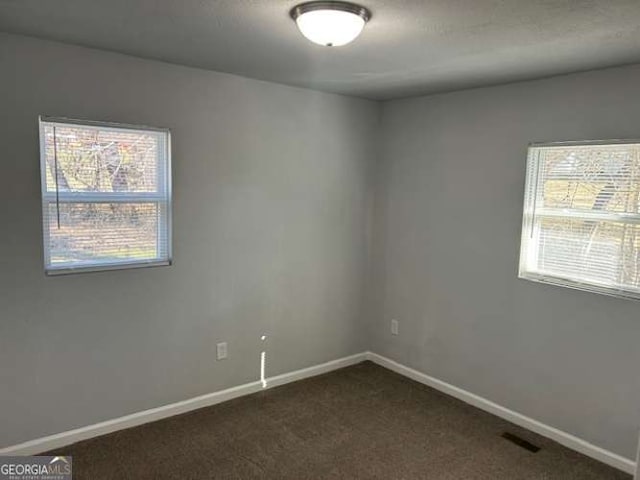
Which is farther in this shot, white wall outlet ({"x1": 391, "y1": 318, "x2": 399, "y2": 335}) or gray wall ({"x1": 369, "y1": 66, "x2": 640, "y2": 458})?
white wall outlet ({"x1": 391, "y1": 318, "x2": 399, "y2": 335})

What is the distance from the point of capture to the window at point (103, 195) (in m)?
2.62

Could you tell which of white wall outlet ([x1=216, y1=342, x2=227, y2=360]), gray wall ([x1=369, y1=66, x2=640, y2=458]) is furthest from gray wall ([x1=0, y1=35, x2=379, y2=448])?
gray wall ([x1=369, y1=66, x2=640, y2=458])

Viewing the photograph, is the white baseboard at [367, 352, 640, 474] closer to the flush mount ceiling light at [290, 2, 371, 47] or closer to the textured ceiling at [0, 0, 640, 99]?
the textured ceiling at [0, 0, 640, 99]

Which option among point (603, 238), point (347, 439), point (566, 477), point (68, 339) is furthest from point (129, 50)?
point (566, 477)

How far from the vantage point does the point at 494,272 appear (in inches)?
131

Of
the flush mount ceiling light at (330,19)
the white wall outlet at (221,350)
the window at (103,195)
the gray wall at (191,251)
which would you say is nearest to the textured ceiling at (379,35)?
the flush mount ceiling light at (330,19)

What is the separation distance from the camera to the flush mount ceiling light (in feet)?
6.07

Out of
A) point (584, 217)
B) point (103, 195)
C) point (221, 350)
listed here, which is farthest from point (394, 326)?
point (103, 195)

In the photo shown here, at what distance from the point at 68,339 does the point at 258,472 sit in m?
1.34

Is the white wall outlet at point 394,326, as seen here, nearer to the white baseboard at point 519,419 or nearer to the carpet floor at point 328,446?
the white baseboard at point 519,419

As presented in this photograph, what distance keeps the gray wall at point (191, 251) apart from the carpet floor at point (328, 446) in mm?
274

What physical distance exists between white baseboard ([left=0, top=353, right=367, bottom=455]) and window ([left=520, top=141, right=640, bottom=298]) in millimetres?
1867

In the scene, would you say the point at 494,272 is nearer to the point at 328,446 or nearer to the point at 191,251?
the point at 328,446

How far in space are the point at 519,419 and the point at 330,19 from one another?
9.29 feet
